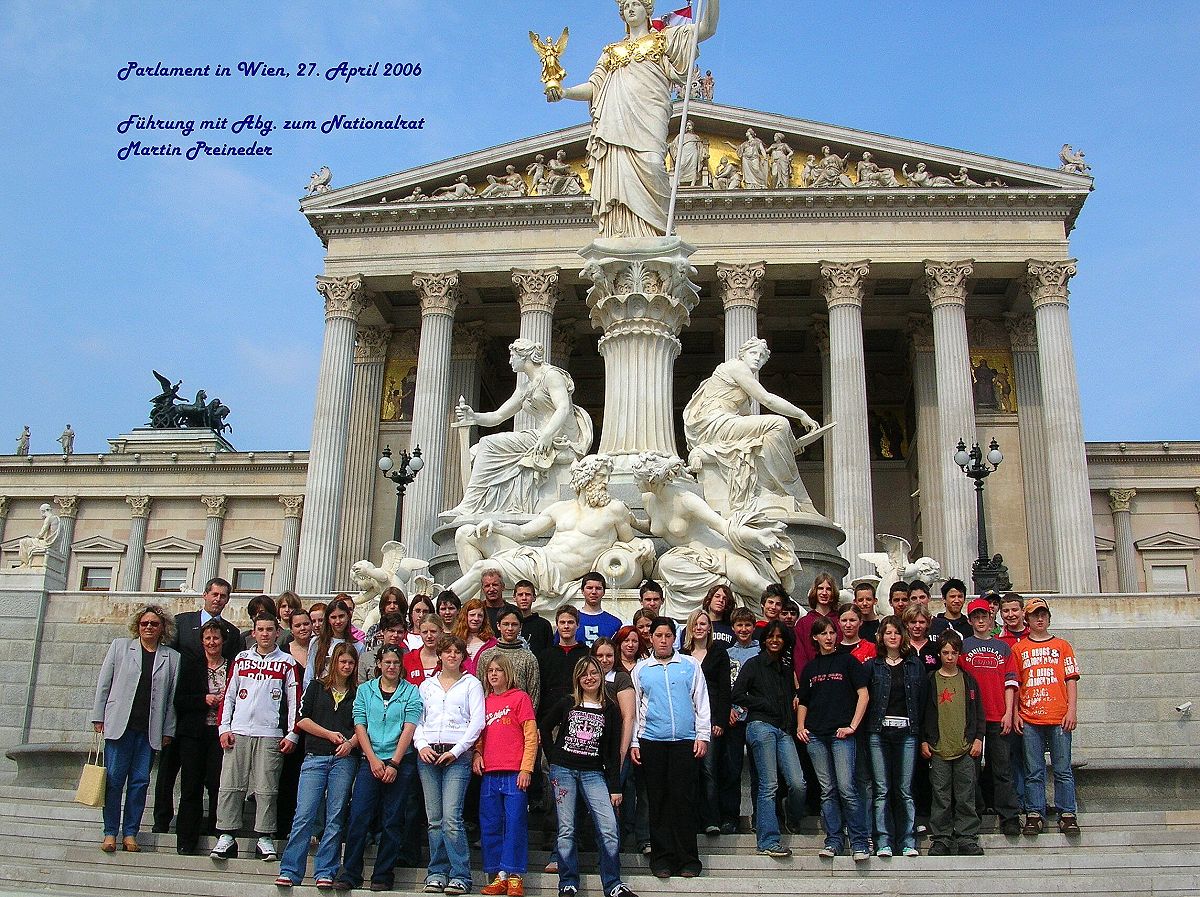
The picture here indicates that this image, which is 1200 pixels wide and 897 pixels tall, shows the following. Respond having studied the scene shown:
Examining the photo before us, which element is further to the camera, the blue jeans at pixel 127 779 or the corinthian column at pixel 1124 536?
the corinthian column at pixel 1124 536

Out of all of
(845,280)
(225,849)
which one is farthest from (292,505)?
(225,849)

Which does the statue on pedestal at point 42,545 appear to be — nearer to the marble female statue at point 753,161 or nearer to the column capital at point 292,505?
the marble female statue at point 753,161

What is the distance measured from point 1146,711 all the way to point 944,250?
23618 millimetres

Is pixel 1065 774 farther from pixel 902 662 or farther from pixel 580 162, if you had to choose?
pixel 580 162

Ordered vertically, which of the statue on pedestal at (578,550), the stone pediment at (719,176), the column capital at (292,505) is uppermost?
the stone pediment at (719,176)

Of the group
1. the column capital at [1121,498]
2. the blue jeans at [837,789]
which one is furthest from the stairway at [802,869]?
the column capital at [1121,498]

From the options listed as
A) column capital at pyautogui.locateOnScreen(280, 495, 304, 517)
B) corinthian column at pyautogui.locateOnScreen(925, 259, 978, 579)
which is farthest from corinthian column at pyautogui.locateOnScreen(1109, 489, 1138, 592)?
column capital at pyautogui.locateOnScreen(280, 495, 304, 517)

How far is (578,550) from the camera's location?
10664 mm

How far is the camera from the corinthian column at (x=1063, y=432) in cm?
3434

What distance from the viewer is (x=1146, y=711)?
17516 millimetres

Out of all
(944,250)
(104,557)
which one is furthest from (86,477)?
(944,250)

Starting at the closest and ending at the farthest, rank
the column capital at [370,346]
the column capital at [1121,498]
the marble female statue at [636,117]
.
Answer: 1. the marble female statue at [636,117]
2. the column capital at [370,346]
3. the column capital at [1121,498]

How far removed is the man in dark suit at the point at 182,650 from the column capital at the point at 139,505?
47171 millimetres

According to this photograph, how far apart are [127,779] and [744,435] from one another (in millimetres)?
6929
